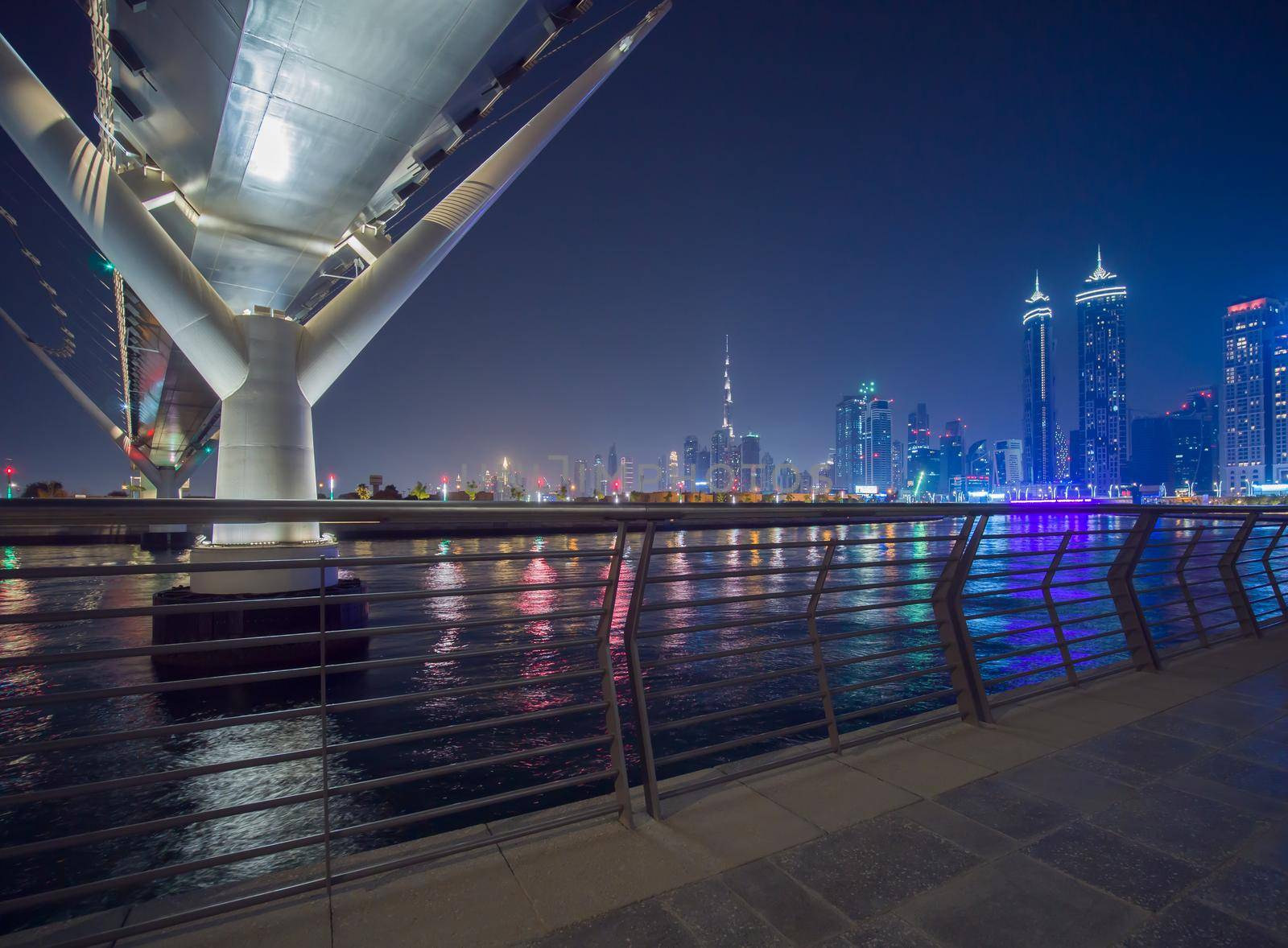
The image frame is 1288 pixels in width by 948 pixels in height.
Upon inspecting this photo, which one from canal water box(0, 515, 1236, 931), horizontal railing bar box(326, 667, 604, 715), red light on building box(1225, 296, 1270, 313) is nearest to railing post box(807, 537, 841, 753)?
canal water box(0, 515, 1236, 931)

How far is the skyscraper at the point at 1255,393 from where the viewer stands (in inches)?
5074

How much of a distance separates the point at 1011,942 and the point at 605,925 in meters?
1.51

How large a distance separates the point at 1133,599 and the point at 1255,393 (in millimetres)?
184060

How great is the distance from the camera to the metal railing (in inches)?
95.7

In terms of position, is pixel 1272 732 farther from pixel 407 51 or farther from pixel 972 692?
pixel 407 51

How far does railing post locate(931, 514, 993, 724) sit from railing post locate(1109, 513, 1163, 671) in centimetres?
219

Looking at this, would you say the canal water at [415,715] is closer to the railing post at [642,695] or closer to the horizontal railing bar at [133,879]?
the railing post at [642,695]

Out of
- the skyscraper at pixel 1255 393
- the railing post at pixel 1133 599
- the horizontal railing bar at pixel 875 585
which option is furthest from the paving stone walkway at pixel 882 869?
the skyscraper at pixel 1255 393

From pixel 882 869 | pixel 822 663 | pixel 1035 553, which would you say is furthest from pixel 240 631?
pixel 1035 553

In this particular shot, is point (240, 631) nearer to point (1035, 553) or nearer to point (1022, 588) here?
point (1022, 588)

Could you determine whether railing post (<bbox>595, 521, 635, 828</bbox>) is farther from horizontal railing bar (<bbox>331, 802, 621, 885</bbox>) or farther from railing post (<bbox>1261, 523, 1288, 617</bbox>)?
railing post (<bbox>1261, 523, 1288, 617</bbox>)

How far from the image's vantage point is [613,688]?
325 centimetres

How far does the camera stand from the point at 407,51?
9688 millimetres

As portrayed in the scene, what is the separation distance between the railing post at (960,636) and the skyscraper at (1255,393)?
166622mm
